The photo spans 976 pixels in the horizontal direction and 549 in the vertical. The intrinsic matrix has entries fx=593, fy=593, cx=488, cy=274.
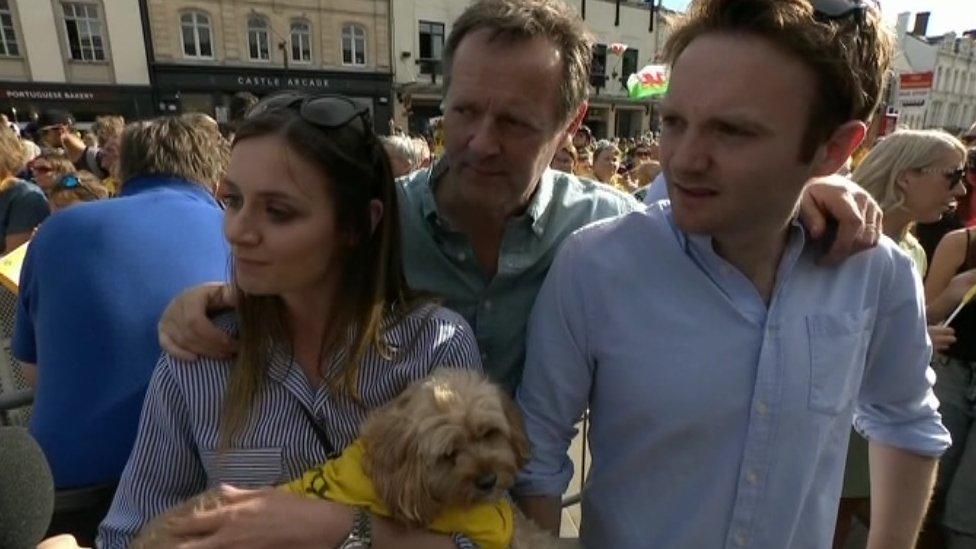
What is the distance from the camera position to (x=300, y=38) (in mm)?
27969

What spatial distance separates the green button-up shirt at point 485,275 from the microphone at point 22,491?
3.34 ft

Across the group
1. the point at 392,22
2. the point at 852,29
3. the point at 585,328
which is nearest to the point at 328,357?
the point at 585,328

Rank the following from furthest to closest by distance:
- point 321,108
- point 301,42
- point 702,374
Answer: point 301,42 → point 321,108 → point 702,374

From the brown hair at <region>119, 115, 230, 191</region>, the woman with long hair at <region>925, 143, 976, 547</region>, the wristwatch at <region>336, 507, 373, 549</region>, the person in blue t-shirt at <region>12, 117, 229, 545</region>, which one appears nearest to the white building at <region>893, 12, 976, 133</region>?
the woman with long hair at <region>925, 143, 976, 547</region>

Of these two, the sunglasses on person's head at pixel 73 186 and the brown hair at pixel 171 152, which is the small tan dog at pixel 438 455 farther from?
the sunglasses on person's head at pixel 73 186

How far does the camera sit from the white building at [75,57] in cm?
2316

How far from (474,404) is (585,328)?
346 millimetres

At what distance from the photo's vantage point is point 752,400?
1.36m

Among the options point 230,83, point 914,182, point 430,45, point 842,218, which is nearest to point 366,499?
point 842,218

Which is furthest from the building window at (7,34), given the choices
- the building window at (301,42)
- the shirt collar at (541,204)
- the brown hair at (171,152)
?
the shirt collar at (541,204)

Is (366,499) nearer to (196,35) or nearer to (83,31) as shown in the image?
(196,35)

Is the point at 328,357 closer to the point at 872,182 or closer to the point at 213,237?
the point at 213,237

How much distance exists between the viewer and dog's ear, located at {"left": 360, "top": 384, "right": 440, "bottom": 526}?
4.66 feet

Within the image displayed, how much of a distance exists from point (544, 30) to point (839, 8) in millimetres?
767
